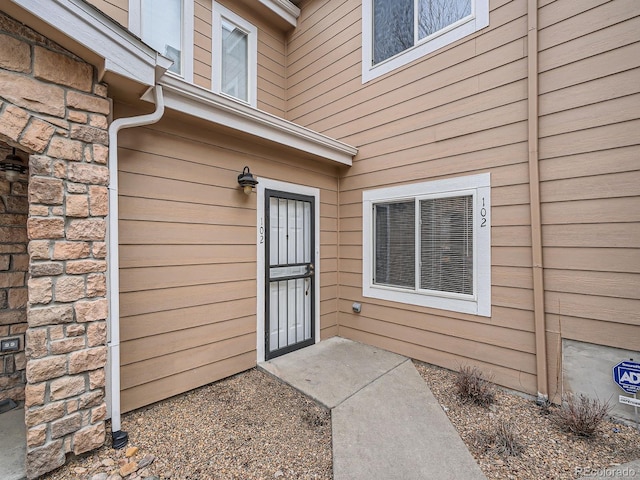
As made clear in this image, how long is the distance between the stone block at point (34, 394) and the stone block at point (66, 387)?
4 centimetres

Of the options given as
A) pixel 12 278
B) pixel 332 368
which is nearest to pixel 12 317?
pixel 12 278

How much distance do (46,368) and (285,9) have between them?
17.9 feet

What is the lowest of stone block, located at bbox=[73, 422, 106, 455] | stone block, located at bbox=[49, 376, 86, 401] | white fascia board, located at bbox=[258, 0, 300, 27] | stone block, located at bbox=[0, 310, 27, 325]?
stone block, located at bbox=[73, 422, 106, 455]

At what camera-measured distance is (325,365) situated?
3.37 metres

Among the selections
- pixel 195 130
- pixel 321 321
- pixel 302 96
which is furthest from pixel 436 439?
pixel 302 96

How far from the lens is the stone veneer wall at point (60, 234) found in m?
1.75

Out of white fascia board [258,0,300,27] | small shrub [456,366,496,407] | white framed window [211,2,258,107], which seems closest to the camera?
small shrub [456,366,496,407]

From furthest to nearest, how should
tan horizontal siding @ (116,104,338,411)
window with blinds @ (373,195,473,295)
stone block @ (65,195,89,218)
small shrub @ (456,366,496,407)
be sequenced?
window with blinds @ (373,195,473,295), small shrub @ (456,366,496,407), tan horizontal siding @ (116,104,338,411), stone block @ (65,195,89,218)

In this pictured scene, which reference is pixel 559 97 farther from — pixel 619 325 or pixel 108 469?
pixel 108 469

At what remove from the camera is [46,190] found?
1805mm

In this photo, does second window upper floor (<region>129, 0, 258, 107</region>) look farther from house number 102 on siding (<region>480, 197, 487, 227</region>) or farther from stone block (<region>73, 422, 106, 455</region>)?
stone block (<region>73, 422, 106, 455</region>)

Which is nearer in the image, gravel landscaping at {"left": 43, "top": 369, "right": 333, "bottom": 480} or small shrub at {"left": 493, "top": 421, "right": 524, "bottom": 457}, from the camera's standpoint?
gravel landscaping at {"left": 43, "top": 369, "right": 333, "bottom": 480}

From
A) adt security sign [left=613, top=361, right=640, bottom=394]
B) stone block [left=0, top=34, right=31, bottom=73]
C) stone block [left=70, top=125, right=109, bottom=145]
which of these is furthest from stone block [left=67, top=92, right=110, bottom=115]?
adt security sign [left=613, top=361, right=640, bottom=394]

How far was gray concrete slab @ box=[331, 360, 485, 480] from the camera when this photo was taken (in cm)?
189
